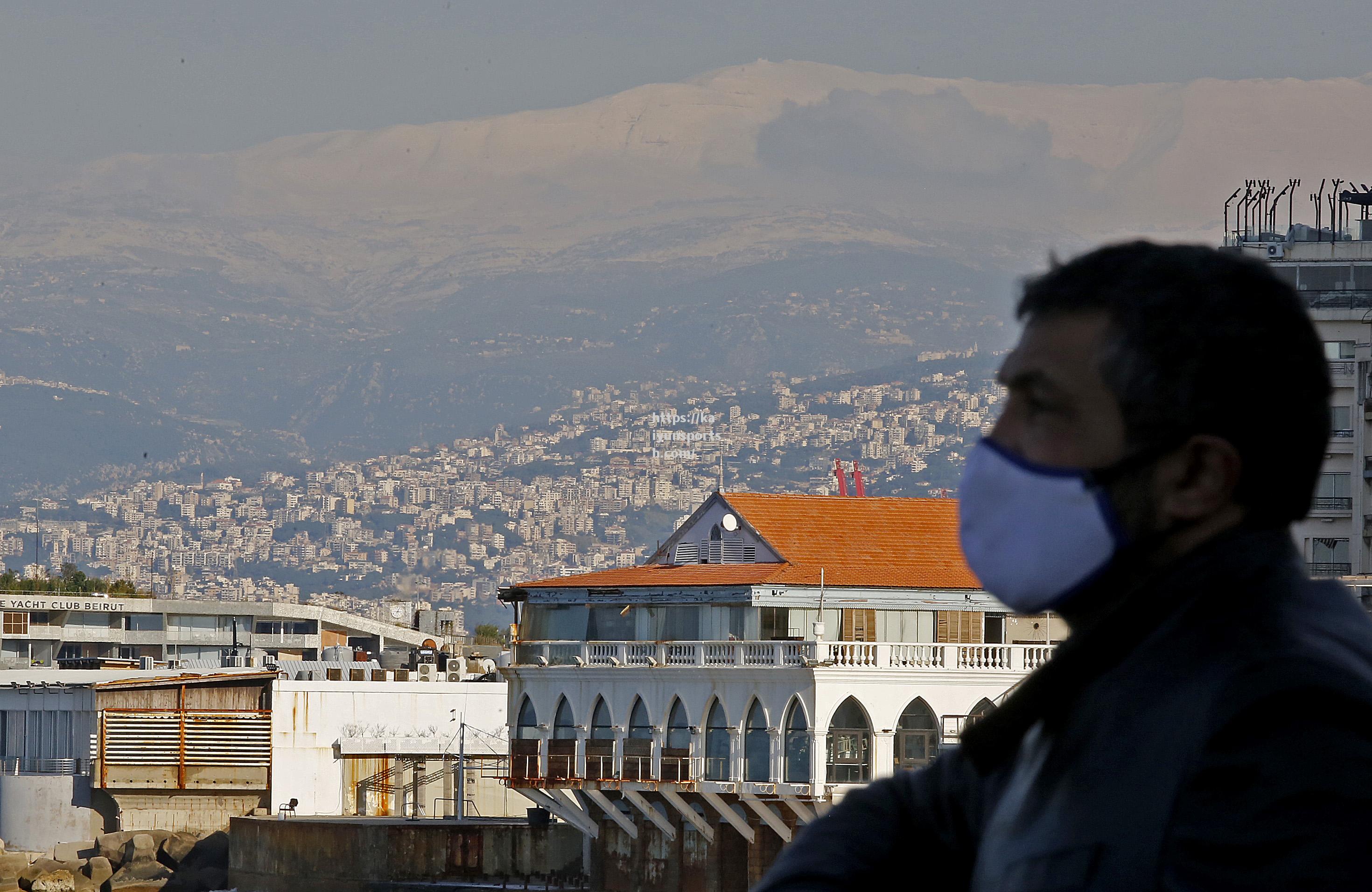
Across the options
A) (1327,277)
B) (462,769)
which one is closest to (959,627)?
(462,769)

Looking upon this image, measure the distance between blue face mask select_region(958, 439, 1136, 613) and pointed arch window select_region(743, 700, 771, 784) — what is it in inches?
1792

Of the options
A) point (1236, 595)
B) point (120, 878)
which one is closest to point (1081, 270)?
point (1236, 595)

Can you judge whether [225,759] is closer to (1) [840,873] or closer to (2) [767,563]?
(2) [767,563]

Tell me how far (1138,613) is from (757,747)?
46164 mm

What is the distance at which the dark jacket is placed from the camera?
2102mm

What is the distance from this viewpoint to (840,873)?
2656 millimetres

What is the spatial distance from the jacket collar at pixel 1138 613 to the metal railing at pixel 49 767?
73.6 metres

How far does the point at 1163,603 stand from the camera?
93.1 inches

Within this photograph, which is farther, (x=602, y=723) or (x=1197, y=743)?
(x=602, y=723)

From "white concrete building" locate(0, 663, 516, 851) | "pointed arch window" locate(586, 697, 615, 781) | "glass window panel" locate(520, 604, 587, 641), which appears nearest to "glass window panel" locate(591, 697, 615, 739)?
"pointed arch window" locate(586, 697, 615, 781)

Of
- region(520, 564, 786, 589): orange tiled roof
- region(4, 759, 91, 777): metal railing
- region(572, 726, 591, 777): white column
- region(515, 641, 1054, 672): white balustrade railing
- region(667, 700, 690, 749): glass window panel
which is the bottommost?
region(4, 759, 91, 777): metal railing

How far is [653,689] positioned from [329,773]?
72.7 ft

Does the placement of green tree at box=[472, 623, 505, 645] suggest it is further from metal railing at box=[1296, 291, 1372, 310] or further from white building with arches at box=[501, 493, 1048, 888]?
white building with arches at box=[501, 493, 1048, 888]

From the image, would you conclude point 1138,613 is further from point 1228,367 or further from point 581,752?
point 581,752
